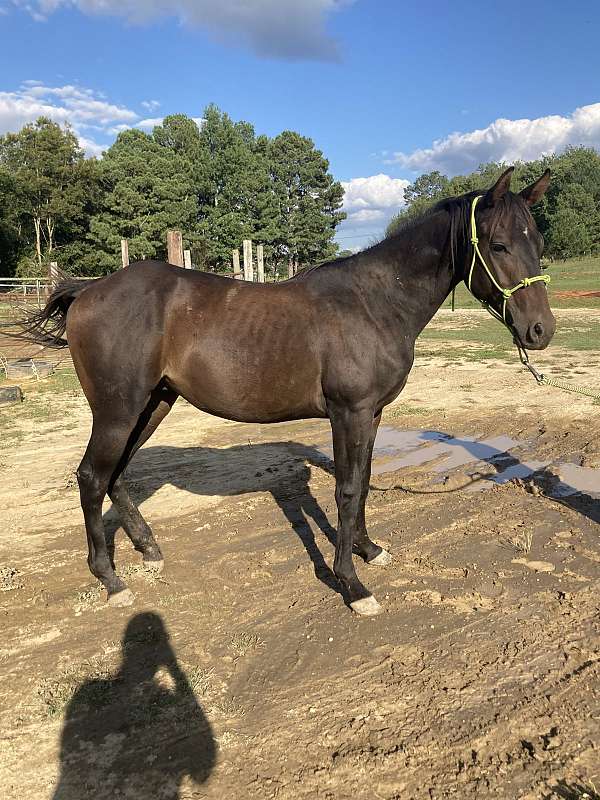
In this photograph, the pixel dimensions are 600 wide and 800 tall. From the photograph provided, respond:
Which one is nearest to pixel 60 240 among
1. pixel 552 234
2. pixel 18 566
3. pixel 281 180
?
pixel 281 180

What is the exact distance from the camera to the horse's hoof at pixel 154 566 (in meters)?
3.85

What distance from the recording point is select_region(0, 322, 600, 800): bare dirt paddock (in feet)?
7.07

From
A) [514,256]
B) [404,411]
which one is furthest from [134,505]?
[404,411]

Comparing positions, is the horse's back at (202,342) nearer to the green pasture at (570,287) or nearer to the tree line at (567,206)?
the green pasture at (570,287)

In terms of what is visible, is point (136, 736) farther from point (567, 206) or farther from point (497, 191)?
point (567, 206)

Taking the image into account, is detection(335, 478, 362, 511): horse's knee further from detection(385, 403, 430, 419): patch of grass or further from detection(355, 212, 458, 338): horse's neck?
detection(385, 403, 430, 419): patch of grass

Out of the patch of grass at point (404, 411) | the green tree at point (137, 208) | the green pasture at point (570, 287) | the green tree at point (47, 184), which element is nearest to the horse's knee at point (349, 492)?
the patch of grass at point (404, 411)

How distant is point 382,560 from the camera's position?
3.86 meters

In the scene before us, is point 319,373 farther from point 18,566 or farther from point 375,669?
point 18,566

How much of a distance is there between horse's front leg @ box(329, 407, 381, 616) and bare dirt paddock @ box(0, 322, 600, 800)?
9.3 inches

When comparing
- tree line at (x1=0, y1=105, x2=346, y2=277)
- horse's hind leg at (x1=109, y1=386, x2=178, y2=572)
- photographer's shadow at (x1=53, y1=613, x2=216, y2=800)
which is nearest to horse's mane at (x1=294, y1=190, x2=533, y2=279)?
horse's hind leg at (x1=109, y1=386, x2=178, y2=572)

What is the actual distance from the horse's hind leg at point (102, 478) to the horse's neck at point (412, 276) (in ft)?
6.26

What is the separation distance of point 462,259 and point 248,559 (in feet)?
8.67

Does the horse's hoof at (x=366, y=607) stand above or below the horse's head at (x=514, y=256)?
below
